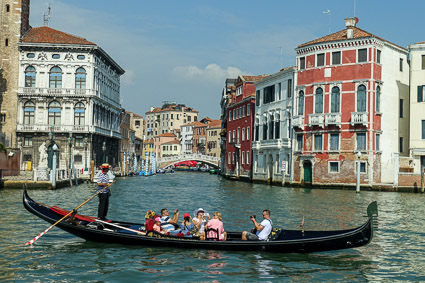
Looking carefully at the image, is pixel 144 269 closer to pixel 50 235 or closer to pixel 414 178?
pixel 50 235

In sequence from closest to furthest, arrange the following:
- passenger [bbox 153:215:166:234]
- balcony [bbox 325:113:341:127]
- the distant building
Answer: passenger [bbox 153:215:166:234] < balcony [bbox 325:113:341:127] < the distant building

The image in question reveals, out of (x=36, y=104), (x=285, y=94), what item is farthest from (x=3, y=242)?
(x=36, y=104)

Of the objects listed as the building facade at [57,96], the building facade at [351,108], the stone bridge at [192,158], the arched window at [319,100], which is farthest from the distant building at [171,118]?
the arched window at [319,100]

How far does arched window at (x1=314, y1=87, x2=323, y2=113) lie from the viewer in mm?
36156

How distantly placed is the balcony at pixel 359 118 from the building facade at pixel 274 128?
5.77 metres

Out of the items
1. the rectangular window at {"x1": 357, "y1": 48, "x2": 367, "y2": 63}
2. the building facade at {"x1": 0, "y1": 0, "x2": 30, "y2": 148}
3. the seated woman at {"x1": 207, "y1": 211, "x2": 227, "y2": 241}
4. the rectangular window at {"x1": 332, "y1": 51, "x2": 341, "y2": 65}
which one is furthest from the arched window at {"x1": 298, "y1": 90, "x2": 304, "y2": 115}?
the seated woman at {"x1": 207, "y1": 211, "x2": 227, "y2": 241}

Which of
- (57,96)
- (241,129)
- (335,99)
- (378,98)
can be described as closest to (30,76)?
(57,96)

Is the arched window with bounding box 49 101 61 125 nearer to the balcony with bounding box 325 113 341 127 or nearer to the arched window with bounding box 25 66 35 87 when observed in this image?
the arched window with bounding box 25 66 35 87

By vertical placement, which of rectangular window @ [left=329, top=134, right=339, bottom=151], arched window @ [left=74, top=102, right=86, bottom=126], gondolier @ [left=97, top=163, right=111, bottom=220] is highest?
arched window @ [left=74, top=102, right=86, bottom=126]

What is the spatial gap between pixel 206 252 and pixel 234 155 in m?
42.4

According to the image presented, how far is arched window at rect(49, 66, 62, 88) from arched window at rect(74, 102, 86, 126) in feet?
7.72

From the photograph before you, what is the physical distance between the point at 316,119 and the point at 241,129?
1603cm

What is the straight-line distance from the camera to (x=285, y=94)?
132 feet

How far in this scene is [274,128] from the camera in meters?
41.9
